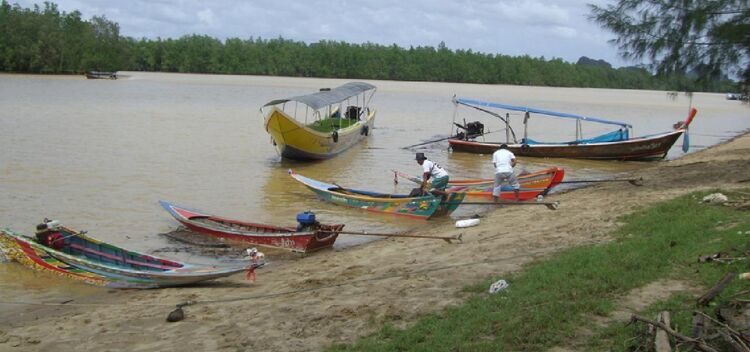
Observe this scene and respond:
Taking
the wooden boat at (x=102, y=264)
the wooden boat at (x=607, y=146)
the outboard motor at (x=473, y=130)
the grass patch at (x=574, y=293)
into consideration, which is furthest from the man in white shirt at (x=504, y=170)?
the outboard motor at (x=473, y=130)

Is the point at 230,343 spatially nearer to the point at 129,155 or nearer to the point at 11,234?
the point at 11,234

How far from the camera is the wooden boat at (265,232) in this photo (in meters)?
11.3

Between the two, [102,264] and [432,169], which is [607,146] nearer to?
[432,169]

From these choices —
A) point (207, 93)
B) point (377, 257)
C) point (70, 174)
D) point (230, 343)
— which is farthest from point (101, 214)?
point (207, 93)

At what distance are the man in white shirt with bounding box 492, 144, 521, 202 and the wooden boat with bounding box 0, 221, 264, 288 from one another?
5.86 meters

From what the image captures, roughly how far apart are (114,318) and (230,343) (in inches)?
78.0

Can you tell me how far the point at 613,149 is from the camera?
2336cm

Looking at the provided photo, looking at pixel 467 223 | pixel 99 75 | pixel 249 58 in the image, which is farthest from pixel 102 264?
pixel 249 58

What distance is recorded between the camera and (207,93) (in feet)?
192

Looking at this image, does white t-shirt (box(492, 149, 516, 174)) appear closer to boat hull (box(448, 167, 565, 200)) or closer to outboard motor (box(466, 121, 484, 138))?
boat hull (box(448, 167, 565, 200))

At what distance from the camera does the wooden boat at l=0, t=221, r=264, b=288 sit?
362 inches

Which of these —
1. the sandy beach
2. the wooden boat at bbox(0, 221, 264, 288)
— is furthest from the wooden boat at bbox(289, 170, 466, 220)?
the wooden boat at bbox(0, 221, 264, 288)

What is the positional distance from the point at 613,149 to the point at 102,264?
17.9 metres

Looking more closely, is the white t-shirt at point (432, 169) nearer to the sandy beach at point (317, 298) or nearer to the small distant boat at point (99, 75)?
the sandy beach at point (317, 298)
